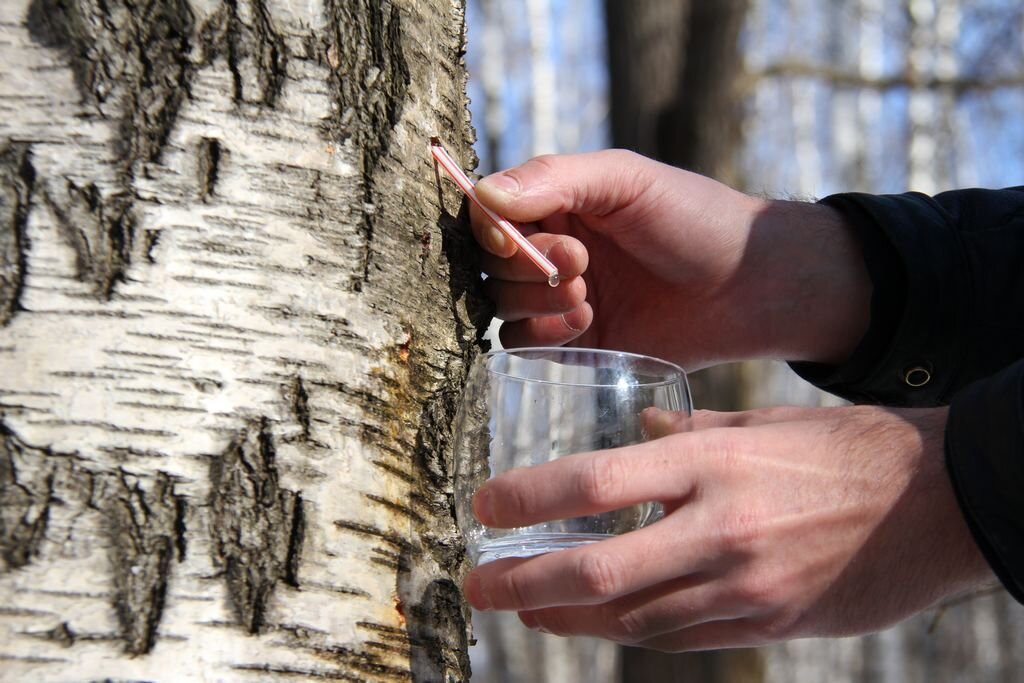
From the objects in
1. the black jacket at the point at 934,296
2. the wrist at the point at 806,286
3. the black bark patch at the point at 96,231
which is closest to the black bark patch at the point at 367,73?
the black bark patch at the point at 96,231

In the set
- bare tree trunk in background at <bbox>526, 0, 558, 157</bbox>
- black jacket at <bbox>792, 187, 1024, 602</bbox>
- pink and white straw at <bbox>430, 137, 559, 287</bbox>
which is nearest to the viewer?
pink and white straw at <bbox>430, 137, 559, 287</bbox>

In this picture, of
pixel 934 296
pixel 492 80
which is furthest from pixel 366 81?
pixel 492 80

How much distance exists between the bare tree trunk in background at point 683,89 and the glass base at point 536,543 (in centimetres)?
329

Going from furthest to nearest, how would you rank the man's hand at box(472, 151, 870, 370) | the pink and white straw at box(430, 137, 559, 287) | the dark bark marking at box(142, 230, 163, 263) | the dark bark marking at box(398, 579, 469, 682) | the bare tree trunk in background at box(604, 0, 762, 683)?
the bare tree trunk in background at box(604, 0, 762, 683), the man's hand at box(472, 151, 870, 370), the pink and white straw at box(430, 137, 559, 287), the dark bark marking at box(398, 579, 469, 682), the dark bark marking at box(142, 230, 163, 263)

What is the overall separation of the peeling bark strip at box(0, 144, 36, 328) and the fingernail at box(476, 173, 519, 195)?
0.55 metres

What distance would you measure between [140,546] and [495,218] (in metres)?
0.63

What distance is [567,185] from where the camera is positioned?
1429mm

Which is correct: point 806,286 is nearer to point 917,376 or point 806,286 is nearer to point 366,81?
point 917,376

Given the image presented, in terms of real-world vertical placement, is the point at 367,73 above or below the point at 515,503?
above

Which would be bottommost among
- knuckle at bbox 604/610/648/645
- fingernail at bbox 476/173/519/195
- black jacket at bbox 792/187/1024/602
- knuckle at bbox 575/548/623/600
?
knuckle at bbox 604/610/648/645

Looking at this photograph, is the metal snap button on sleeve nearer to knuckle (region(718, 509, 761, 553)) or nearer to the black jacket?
the black jacket

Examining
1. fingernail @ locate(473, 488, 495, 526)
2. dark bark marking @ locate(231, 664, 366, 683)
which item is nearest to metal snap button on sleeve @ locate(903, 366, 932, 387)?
fingernail @ locate(473, 488, 495, 526)

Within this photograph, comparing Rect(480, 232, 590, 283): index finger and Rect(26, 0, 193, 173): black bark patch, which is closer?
Rect(26, 0, 193, 173): black bark patch

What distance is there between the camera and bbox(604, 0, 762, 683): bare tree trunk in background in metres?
4.30
